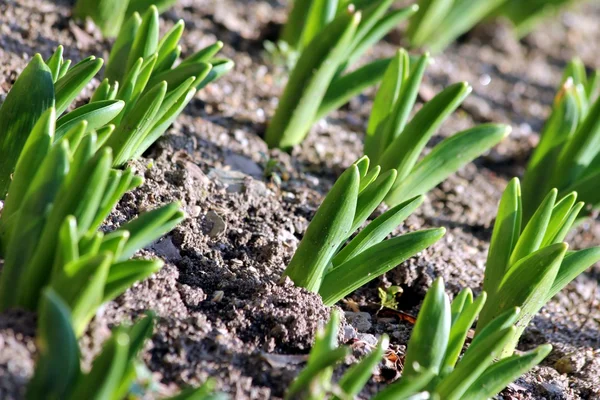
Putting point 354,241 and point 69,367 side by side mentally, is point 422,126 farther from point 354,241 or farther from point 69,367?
point 69,367

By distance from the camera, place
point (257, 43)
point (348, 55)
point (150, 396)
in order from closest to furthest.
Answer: point (150, 396)
point (348, 55)
point (257, 43)

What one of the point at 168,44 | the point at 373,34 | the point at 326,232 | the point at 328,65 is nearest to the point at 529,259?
the point at 326,232

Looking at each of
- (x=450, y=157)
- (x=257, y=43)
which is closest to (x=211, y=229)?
(x=450, y=157)

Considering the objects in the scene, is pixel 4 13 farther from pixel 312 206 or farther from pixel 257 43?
pixel 312 206

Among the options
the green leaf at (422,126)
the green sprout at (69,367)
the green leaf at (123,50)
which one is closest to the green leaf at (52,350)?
the green sprout at (69,367)

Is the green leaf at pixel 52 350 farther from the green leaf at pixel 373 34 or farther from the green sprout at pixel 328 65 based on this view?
the green leaf at pixel 373 34

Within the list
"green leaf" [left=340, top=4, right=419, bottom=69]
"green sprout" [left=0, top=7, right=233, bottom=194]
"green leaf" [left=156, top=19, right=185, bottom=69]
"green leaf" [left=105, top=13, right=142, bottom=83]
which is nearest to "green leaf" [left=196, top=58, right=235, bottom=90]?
"green sprout" [left=0, top=7, right=233, bottom=194]
